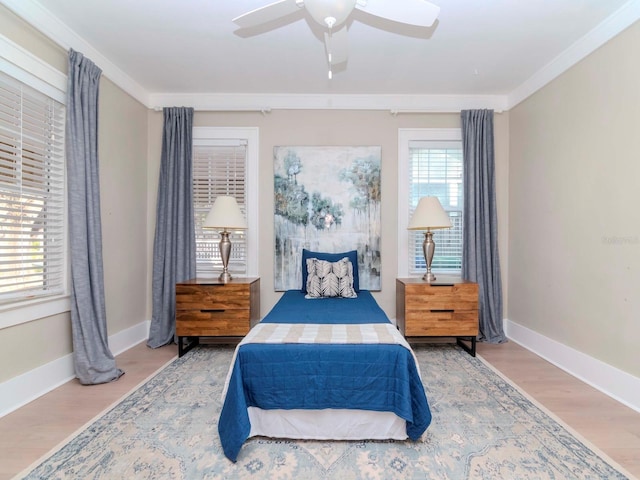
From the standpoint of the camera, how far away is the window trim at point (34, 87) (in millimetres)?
2145

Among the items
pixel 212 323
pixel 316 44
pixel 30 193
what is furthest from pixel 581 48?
pixel 30 193

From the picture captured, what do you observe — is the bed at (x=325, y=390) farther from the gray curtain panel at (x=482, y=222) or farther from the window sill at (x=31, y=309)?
the gray curtain panel at (x=482, y=222)

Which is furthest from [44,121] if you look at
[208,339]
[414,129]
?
[414,129]

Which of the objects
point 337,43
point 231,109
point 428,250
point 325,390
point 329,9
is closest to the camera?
point 329,9

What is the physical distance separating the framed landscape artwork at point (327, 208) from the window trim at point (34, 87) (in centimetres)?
191

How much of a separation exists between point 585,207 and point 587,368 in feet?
4.15

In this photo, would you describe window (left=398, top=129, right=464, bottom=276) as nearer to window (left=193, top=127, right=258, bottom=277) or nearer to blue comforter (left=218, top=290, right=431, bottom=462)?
window (left=193, top=127, right=258, bottom=277)

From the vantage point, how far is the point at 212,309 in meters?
3.11

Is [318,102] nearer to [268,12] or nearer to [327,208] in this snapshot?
[327,208]

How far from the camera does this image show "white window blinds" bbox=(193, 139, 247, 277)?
375 centimetres

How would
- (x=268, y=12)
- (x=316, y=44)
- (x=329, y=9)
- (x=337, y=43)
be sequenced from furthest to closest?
(x=316, y=44) < (x=337, y=43) < (x=268, y=12) < (x=329, y=9)

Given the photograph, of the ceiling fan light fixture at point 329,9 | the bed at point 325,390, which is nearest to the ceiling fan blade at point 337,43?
the ceiling fan light fixture at point 329,9

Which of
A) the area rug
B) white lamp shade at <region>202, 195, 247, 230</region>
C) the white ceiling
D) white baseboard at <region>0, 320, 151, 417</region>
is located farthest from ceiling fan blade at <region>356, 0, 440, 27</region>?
white baseboard at <region>0, 320, 151, 417</region>

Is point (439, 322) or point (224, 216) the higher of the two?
point (224, 216)
